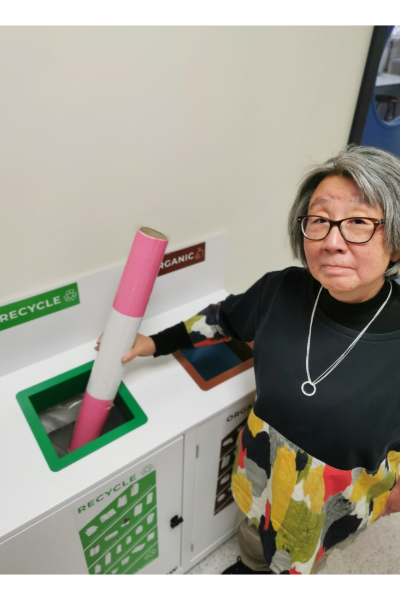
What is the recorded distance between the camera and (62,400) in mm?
1246

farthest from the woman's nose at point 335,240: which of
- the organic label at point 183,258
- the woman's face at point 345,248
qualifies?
the organic label at point 183,258

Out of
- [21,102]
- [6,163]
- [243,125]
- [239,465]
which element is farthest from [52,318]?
[243,125]

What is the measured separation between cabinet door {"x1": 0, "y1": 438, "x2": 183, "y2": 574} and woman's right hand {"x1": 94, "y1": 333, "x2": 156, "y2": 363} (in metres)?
0.24

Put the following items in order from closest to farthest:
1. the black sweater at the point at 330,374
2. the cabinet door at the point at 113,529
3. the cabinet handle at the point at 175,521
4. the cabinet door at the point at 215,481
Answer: the black sweater at the point at 330,374 → the cabinet door at the point at 113,529 → the cabinet door at the point at 215,481 → the cabinet handle at the point at 175,521

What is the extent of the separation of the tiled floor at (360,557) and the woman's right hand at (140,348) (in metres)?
0.98

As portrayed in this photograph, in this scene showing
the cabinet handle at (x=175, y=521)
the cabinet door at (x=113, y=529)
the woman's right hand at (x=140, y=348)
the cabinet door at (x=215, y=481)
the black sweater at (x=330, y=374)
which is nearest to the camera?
the black sweater at (x=330, y=374)

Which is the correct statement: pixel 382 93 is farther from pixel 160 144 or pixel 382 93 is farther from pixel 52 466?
pixel 52 466

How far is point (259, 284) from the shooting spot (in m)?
1.03

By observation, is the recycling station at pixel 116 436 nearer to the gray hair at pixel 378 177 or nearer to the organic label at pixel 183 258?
the organic label at pixel 183 258

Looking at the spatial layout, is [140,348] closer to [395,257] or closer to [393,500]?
A: [395,257]

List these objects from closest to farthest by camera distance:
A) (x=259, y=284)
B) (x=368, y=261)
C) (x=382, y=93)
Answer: (x=368, y=261) → (x=259, y=284) → (x=382, y=93)

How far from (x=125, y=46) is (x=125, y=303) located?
22.4 inches

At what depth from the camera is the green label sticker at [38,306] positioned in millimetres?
1059

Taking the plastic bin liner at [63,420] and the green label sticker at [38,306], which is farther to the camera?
the plastic bin liner at [63,420]
